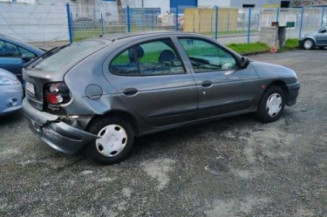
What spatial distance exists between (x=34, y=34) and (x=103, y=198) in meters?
11.9

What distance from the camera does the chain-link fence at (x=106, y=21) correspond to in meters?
11.5

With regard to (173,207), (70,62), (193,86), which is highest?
(70,62)

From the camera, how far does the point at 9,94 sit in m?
5.12

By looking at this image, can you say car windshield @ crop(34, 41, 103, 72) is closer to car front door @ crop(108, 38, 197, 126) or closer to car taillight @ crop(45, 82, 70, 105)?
car taillight @ crop(45, 82, 70, 105)

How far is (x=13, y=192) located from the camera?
324 centimetres

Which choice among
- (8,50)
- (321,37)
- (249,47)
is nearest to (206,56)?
(8,50)

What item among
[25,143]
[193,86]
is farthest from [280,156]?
[25,143]

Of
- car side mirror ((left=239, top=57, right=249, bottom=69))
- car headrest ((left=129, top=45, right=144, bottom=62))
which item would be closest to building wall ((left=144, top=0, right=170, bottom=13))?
car side mirror ((left=239, top=57, right=249, bottom=69))

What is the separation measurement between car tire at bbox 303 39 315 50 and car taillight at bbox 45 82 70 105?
58.4 ft

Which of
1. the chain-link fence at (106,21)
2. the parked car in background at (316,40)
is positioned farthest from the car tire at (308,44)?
the chain-link fence at (106,21)

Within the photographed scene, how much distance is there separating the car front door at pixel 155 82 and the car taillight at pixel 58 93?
517 mm

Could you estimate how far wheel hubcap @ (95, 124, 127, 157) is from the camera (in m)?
3.69

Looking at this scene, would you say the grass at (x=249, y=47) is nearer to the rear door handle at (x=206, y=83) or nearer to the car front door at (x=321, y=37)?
the car front door at (x=321, y=37)

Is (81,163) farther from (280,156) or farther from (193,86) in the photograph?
(280,156)
